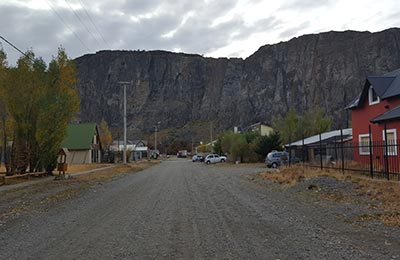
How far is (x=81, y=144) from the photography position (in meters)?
65.2

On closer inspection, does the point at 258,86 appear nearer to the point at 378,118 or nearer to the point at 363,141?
the point at 363,141

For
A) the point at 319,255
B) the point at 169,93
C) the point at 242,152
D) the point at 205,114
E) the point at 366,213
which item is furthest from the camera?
the point at 169,93

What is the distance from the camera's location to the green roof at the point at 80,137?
213ft

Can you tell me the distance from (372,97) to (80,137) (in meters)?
46.8

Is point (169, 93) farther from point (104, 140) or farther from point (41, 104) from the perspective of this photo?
point (41, 104)

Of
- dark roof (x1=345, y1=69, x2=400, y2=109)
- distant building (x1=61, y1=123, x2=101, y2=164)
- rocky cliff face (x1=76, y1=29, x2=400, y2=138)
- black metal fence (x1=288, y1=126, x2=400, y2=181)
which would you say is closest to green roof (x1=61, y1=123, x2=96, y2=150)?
distant building (x1=61, y1=123, x2=101, y2=164)

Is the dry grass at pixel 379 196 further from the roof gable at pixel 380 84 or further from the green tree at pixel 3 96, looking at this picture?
the green tree at pixel 3 96

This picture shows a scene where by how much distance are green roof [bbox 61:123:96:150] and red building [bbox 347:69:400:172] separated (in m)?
42.4

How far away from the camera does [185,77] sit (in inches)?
7776

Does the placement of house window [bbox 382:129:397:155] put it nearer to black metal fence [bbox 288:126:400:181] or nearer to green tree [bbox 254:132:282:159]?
black metal fence [bbox 288:126:400:181]

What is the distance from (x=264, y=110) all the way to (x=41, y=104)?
442 feet

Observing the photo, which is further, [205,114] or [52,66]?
[205,114]

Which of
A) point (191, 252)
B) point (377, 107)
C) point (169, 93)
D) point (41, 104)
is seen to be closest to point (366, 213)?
point (191, 252)

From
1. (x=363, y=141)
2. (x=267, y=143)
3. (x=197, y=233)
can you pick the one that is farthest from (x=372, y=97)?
(x=267, y=143)
